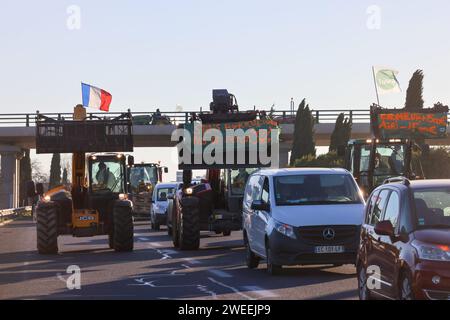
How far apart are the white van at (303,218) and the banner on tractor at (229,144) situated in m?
7.82

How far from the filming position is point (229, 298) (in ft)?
55.7

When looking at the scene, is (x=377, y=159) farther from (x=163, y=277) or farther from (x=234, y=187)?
(x=163, y=277)

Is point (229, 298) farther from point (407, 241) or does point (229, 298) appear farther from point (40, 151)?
point (40, 151)

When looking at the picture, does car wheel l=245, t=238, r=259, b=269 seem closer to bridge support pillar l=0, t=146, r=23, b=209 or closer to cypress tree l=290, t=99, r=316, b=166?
cypress tree l=290, t=99, r=316, b=166

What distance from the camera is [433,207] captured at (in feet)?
47.5

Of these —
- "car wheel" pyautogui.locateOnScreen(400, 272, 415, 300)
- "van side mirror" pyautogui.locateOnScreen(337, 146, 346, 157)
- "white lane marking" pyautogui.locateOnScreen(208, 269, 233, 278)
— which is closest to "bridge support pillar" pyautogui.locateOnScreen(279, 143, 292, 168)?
"van side mirror" pyautogui.locateOnScreen(337, 146, 346, 157)

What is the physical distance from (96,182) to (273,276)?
12141 mm

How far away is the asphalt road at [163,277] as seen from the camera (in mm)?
17969

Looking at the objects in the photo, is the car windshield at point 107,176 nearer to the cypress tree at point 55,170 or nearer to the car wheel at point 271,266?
the car wheel at point 271,266

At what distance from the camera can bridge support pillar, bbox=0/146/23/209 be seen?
88875mm

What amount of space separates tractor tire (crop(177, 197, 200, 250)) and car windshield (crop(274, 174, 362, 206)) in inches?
293

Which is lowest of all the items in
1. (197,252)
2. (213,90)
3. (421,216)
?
(197,252)

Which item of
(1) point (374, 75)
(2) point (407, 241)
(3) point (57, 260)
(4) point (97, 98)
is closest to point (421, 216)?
(2) point (407, 241)

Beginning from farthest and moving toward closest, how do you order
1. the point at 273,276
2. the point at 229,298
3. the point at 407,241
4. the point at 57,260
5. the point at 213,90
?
the point at 213,90
the point at 57,260
the point at 273,276
the point at 229,298
the point at 407,241
